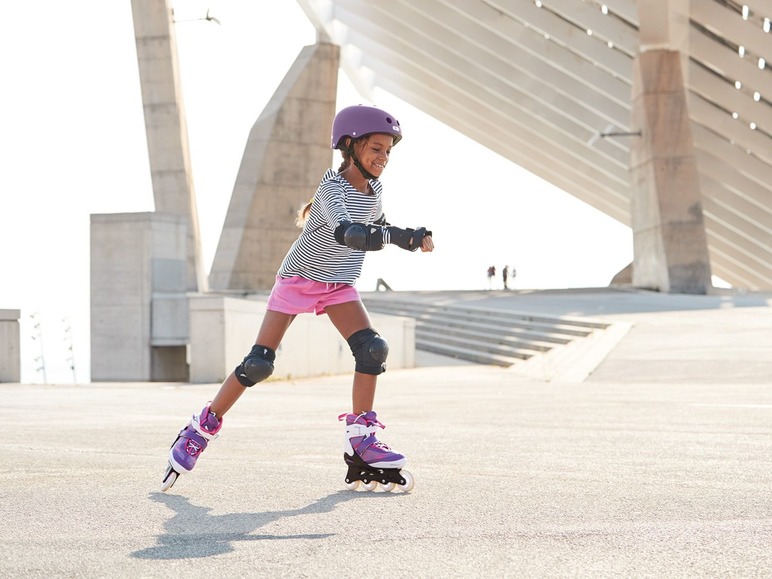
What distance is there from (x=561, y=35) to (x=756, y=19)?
7530mm

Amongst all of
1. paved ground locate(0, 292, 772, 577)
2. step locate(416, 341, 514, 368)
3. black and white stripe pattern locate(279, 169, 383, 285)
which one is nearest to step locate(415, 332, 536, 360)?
step locate(416, 341, 514, 368)

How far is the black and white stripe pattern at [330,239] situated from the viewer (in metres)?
4.35

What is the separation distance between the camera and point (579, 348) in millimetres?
17750

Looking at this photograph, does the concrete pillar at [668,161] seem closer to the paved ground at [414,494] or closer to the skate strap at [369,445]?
the paved ground at [414,494]

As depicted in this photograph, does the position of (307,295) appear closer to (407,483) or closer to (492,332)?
(407,483)

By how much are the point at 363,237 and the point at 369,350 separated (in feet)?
1.43

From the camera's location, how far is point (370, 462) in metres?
4.15

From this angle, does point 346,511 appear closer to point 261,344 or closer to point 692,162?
point 261,344

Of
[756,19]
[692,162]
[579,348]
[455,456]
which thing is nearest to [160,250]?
[579,348]

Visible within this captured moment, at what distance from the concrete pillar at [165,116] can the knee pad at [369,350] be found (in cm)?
3228

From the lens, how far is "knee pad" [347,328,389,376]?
4.25m

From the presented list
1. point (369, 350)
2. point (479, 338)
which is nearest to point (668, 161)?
point (479, 338)

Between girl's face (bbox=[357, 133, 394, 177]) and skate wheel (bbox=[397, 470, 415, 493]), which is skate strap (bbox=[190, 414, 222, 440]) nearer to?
skate wheel (bbox=[397, 470, 415, 493])

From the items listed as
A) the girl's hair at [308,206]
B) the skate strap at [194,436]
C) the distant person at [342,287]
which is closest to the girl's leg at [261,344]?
the distant person at [342,287]
